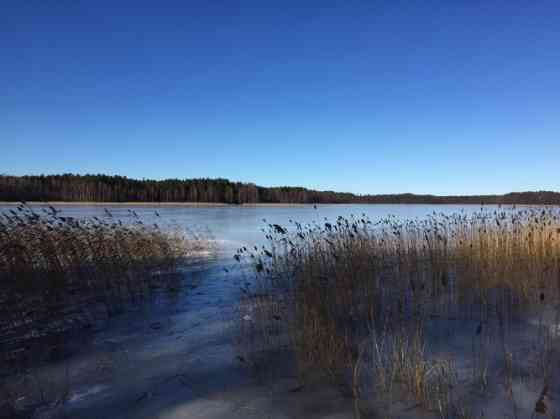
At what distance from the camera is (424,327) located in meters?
4.43

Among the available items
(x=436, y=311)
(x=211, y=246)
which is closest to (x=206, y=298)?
(x=436, y=311)

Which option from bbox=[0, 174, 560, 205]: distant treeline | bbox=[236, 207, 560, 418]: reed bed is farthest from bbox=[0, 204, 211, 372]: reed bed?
bbox=[0, 174, 560, 205]: distant treeline

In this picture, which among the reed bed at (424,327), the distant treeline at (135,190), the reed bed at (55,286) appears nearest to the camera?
the reed bed at (424,327)

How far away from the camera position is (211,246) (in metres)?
14.1

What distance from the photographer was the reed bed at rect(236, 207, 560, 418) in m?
2.99

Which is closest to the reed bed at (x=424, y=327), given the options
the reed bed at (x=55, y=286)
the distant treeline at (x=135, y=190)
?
the reed bed at (x=55, y=286)

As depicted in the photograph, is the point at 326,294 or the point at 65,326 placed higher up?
the point at 326,294

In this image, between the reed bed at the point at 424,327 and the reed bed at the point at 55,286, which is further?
the reed bed at the point at 55,286

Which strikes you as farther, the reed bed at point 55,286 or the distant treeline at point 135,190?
the distant treeline at point 135,190

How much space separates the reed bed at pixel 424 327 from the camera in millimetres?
2986

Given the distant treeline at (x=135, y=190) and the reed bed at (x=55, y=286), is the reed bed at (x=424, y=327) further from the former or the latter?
the distant treeline at (x=135, y=190)

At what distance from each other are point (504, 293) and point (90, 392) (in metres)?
6.04

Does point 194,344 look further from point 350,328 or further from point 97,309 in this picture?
point 97,309

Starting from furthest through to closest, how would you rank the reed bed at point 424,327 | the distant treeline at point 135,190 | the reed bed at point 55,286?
the distant treeline at point 135,190 < the reed bed at point 55,286 < the reed bed at point 424,327
